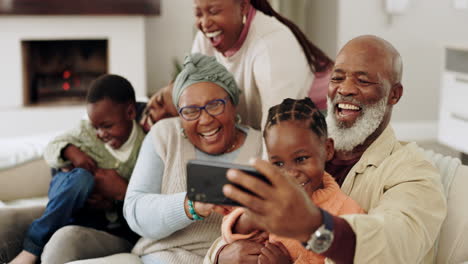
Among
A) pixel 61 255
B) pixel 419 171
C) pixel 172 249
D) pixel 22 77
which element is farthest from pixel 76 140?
pixel 22 77

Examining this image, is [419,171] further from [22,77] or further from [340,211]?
[22,77]

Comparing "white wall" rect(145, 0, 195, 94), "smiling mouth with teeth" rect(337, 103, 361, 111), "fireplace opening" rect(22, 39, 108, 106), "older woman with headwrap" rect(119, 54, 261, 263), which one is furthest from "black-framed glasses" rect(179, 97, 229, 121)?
"white wall" rect(145, 0, 195, 94)

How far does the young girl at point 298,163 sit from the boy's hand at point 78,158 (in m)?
0.85

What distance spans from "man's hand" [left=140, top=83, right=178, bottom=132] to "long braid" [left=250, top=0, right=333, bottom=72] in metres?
0.49

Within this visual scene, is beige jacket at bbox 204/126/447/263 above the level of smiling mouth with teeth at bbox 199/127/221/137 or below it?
below

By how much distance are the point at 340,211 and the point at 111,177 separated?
39.9 inches

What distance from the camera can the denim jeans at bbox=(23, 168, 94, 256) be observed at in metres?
2.00

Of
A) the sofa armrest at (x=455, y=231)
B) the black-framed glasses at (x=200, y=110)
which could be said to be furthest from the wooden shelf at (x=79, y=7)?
the sofa armrest at (x=455, y=231)

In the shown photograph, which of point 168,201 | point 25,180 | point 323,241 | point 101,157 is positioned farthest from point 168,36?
point 323,241

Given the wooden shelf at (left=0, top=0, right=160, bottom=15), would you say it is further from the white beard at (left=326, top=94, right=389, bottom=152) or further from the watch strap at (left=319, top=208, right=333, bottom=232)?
the watch strap at (left=319, top=208, right=333, bottom=232)

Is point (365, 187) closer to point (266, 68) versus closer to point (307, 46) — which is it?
point (266, 68)

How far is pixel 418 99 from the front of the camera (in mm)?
5094

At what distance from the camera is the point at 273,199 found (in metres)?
1.02

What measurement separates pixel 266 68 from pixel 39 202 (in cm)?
109
